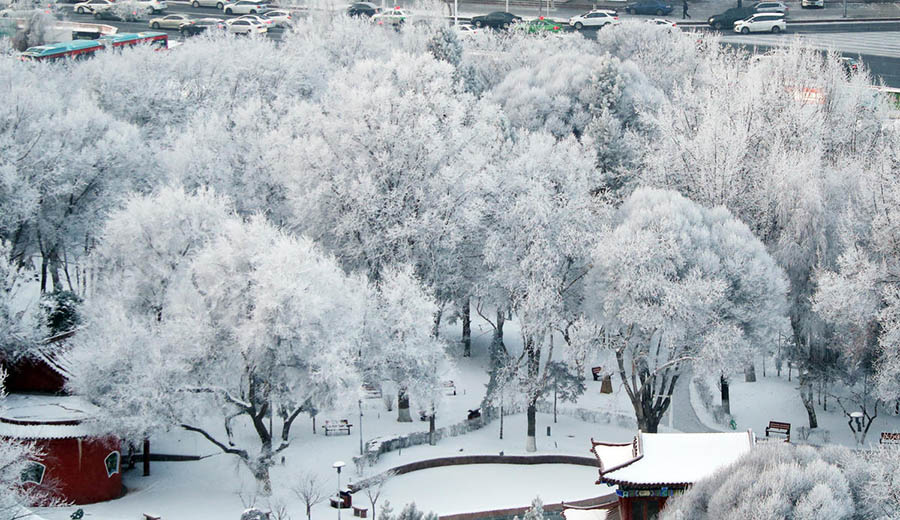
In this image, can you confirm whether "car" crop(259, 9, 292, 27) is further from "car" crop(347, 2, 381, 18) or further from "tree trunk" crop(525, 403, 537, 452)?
"tree trunk" crop(525, 403, 537, 452)

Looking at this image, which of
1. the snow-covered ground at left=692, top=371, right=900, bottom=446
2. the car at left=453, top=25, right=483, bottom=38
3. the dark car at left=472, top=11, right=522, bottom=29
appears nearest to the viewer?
the snow-covered ground at left=692, top=371, right=900, bottom=446

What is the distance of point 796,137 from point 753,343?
47.6 feet

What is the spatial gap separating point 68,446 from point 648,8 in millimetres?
85679

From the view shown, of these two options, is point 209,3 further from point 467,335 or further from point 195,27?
point 467,335

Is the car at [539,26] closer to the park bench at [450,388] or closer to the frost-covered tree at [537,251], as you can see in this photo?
the frost-covered tree at [537,251]

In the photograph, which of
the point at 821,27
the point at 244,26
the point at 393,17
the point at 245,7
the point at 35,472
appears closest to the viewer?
the point at 35,472

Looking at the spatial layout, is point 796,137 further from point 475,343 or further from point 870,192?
point 475,343

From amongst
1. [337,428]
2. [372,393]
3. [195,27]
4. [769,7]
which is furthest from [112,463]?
[769,7]

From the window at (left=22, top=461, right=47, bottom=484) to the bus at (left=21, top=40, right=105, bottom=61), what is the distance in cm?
4647

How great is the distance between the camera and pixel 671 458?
33.8m

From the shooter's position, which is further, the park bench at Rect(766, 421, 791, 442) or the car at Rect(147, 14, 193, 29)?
the car at Rect(147, 14, 193, 29)

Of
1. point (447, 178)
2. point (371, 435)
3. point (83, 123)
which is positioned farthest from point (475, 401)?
point (83, 123)

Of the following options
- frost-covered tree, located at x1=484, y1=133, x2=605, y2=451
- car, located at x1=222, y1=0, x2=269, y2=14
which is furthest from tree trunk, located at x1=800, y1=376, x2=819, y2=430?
car, located at x1=222, y1=0, x2=269, y2=14

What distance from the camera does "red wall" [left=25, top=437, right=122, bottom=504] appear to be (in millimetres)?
39188
